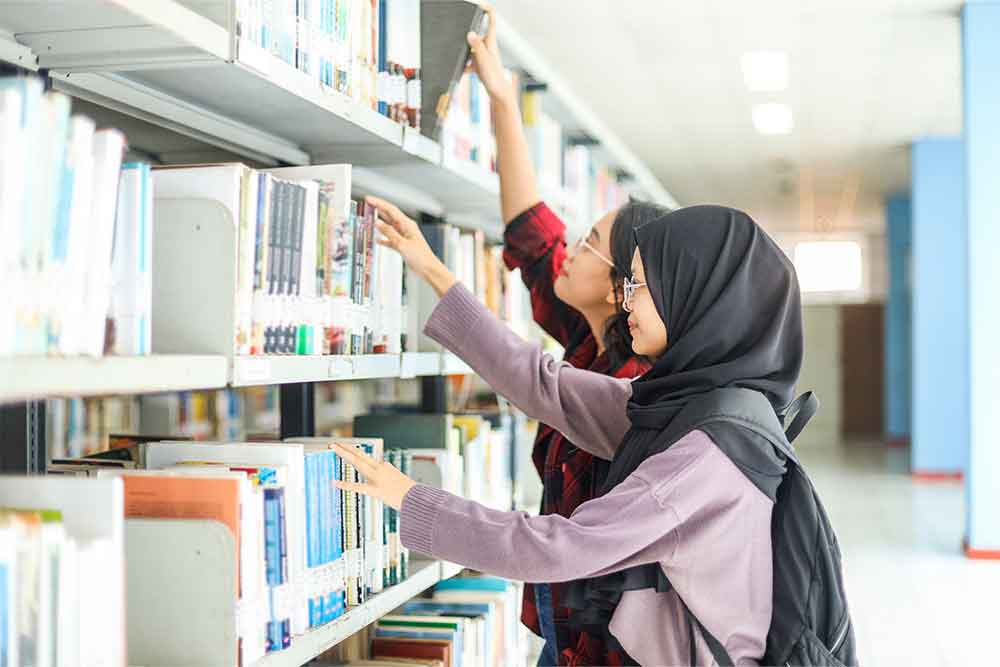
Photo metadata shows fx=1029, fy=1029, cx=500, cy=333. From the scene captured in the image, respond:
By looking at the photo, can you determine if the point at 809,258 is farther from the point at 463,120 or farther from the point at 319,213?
the point at 319,213

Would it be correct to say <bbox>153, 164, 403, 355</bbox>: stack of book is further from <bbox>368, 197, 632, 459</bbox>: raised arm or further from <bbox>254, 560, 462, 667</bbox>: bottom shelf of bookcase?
<bbox>254, 560, 462, 667</bbox>: bottom shelf of bookcase

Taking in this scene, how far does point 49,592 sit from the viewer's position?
113 cm

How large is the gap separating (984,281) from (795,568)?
492 cm

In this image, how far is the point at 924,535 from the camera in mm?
6555

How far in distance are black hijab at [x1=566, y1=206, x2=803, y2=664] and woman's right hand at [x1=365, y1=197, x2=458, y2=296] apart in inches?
21.1

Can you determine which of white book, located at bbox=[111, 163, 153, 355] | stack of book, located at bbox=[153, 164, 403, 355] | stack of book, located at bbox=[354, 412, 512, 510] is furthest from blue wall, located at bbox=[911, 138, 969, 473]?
white book, located at bbox=[111, 163, 153, 355]

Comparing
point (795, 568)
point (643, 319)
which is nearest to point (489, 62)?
point (643, 319)

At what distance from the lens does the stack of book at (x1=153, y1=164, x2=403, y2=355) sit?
1516mm

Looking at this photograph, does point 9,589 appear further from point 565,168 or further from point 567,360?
point 565,168

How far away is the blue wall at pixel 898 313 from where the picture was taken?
1227 centimetres

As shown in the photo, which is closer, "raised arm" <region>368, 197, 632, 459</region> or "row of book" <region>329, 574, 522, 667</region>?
"raised arm" <region>368, 197, 632, 459</region>

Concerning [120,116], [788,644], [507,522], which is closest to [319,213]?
[120,116]

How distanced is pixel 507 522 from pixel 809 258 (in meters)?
14.7

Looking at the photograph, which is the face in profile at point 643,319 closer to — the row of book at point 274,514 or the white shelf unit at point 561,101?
the row of book at point 274,514
